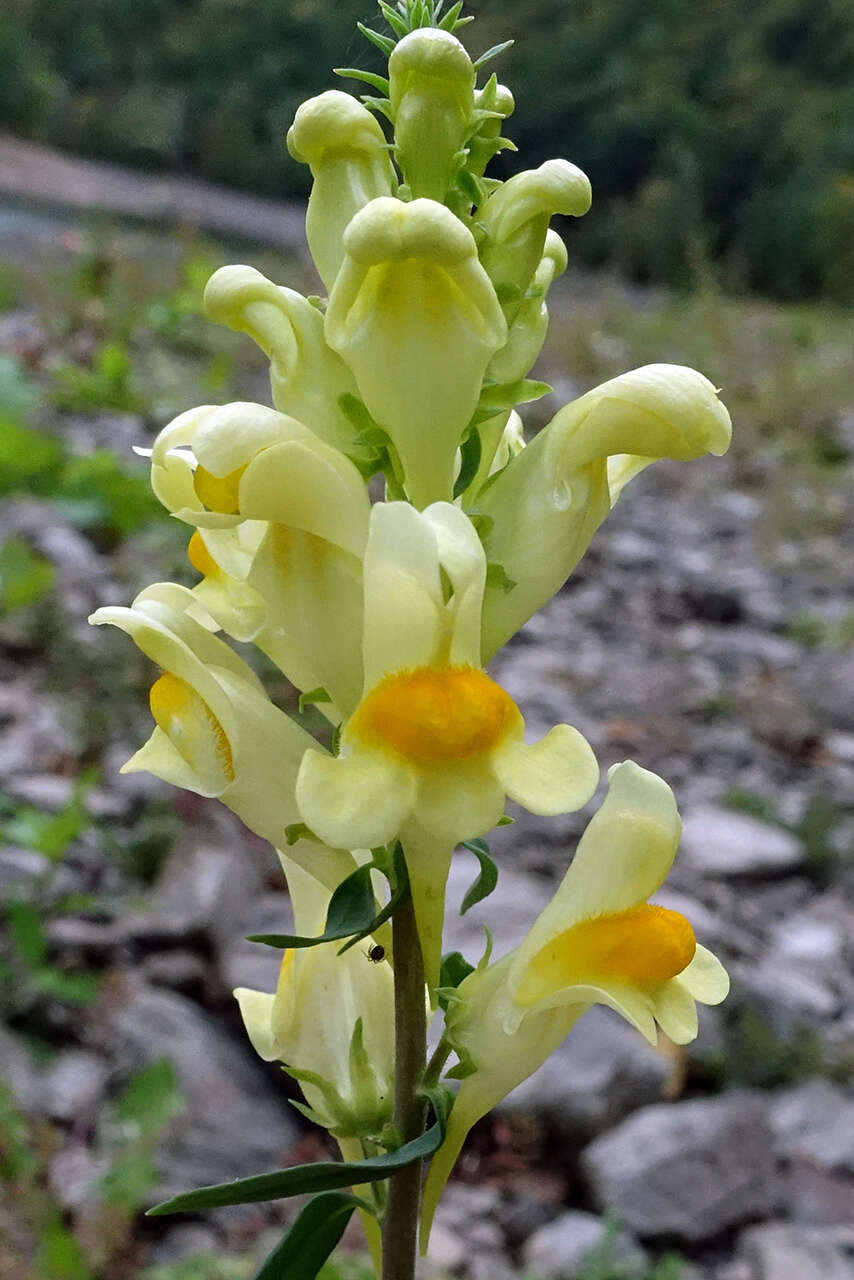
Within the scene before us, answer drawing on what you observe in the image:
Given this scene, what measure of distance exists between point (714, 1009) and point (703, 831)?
0.75 metres

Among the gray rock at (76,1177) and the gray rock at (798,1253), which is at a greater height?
the gray rock at (798,1253)

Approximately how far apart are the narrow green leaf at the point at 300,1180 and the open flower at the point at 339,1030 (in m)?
0.15

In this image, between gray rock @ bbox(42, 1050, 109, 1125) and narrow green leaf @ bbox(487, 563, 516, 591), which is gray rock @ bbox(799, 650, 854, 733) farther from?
narrow green leaf @ bbox(487, 563, 516, 591)

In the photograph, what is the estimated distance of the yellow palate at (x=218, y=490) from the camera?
94 centimetres

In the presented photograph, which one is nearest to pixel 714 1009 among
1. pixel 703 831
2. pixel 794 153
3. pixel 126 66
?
pixel 703 831

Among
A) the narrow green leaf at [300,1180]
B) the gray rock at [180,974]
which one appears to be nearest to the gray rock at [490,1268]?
the gray rock at [180,974]

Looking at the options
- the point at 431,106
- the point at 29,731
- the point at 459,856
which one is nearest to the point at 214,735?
the point at 431,106

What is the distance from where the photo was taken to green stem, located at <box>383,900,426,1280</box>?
0.97 m

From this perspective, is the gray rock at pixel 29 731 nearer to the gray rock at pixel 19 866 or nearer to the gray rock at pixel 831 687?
the gray rock at pixel 19 866

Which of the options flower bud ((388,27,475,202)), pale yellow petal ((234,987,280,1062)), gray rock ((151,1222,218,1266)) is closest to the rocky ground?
gray rock ((151,1222,218,1266))

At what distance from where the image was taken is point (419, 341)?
2.99 ft

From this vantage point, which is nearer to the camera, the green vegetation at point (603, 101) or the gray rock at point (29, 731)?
the gray rock at point (29, 731)

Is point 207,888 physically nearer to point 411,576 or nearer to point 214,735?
point 214,735

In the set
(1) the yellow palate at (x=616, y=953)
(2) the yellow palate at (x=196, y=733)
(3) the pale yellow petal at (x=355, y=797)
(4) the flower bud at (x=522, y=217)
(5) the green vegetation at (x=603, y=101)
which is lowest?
(5) the green vegetation at (x=603, y=101)
